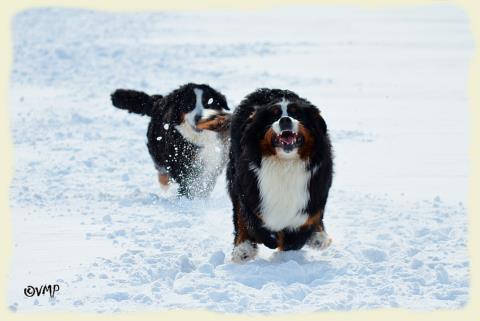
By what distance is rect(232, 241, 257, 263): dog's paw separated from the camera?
216 inches

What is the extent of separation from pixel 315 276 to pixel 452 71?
1160 cm

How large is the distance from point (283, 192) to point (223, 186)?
3272 mm

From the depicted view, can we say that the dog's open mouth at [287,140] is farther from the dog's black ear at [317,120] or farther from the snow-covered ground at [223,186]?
the snow-covered ground at [223,186]

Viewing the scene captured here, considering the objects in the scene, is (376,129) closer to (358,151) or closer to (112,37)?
(358,151)

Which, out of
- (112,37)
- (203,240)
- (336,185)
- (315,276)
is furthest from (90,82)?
(315,276)

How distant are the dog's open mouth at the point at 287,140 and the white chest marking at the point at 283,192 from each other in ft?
0.48

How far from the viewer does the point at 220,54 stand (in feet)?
64.8

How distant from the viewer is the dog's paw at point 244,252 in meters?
5.48

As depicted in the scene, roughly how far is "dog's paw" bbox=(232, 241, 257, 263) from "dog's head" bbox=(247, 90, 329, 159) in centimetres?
70

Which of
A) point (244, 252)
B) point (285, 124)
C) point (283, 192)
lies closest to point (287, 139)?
point (285, 124)

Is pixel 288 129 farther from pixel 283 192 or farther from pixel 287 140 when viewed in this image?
pixel 283 192

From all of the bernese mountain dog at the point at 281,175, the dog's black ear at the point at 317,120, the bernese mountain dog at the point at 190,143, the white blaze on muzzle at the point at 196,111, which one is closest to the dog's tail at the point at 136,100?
the bernese mountain dog at the point at 190,143

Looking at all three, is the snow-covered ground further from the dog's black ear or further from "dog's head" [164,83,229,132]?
the dog's black ear

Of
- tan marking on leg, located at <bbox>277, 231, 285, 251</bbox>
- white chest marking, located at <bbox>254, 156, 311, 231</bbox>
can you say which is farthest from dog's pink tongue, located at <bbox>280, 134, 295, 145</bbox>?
tan marking on leg, located at <bbox>277, 231, 285, 251</bbox>
